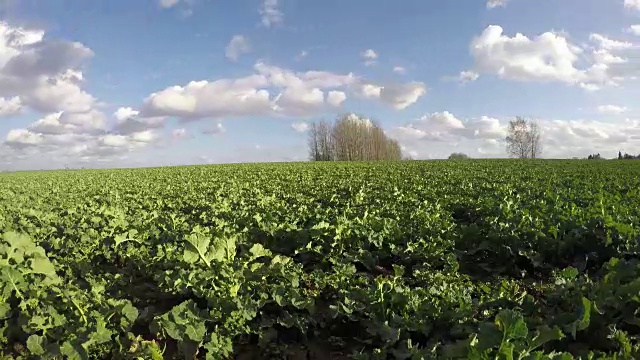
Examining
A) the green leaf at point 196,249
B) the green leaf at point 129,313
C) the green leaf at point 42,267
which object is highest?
the green leaf at point 196,249

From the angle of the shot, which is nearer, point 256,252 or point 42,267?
point 42,267

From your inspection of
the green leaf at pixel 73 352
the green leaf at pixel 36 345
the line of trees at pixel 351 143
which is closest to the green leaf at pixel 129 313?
the green leaf at pixel 73 352

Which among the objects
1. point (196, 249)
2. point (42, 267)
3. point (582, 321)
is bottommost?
point (582, 321)

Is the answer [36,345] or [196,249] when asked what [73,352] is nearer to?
[36,345]

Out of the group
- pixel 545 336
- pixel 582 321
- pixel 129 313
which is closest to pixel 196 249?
pixel 129 313

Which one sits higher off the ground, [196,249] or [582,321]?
[196,249]

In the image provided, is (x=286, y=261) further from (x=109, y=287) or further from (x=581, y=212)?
(x=581, y=212)

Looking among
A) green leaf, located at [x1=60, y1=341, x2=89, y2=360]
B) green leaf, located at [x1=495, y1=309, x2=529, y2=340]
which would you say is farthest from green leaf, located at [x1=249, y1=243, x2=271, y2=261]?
green leaf, located at [x1=495, y1=309, x2=529, y2=340]

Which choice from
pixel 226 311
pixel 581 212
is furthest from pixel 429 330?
pixel 581 212

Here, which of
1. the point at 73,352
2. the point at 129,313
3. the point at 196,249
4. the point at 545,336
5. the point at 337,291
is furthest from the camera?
the point at 196,249

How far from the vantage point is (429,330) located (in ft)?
12.8

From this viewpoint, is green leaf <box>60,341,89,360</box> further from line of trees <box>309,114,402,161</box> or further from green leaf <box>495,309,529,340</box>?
line of trees <box>309,114,402,161</box>

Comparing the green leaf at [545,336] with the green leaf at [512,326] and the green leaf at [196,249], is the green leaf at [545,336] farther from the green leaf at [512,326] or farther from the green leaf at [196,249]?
the green leaf at [196,249]

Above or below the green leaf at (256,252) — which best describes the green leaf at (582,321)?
below
